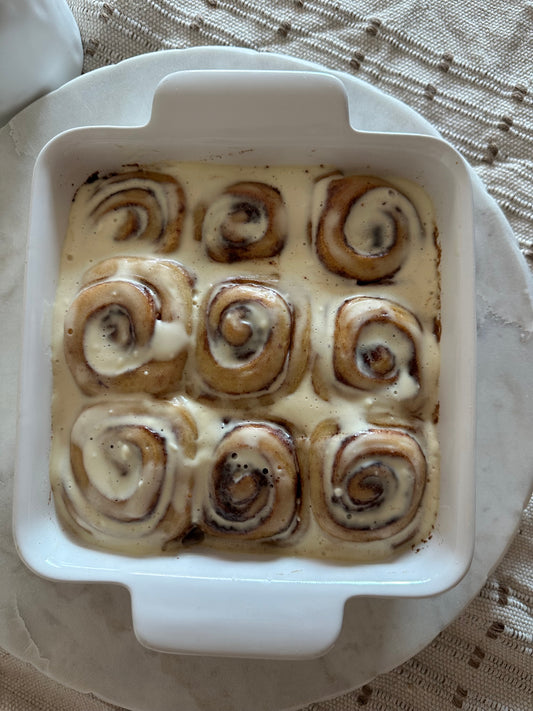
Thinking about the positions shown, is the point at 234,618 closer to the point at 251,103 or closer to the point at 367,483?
the point at 367,483

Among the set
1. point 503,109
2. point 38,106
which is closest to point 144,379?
point 38,106

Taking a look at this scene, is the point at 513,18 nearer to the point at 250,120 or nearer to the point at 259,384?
the point at 250,120

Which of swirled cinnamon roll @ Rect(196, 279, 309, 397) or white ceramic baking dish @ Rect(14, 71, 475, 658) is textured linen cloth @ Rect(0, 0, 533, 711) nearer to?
white ceramic baking dish @ Rect(14, 71, 475, 658)

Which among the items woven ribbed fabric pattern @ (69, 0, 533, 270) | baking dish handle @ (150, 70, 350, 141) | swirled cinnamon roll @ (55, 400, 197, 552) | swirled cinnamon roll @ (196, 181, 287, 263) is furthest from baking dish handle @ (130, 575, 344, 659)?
woven ribbed fabric pattern @ (69, 0, 533, 270)

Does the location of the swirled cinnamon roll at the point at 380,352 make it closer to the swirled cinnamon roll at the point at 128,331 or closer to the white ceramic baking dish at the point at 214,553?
the white ceramic baking dish at the point at 214,553

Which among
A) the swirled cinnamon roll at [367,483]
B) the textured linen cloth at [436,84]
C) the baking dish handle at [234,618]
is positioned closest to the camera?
the baking dish handle at [234,618]

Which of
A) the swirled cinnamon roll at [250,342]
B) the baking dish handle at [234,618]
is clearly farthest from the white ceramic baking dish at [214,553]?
the swirled cinnamon roll at [250,342]
